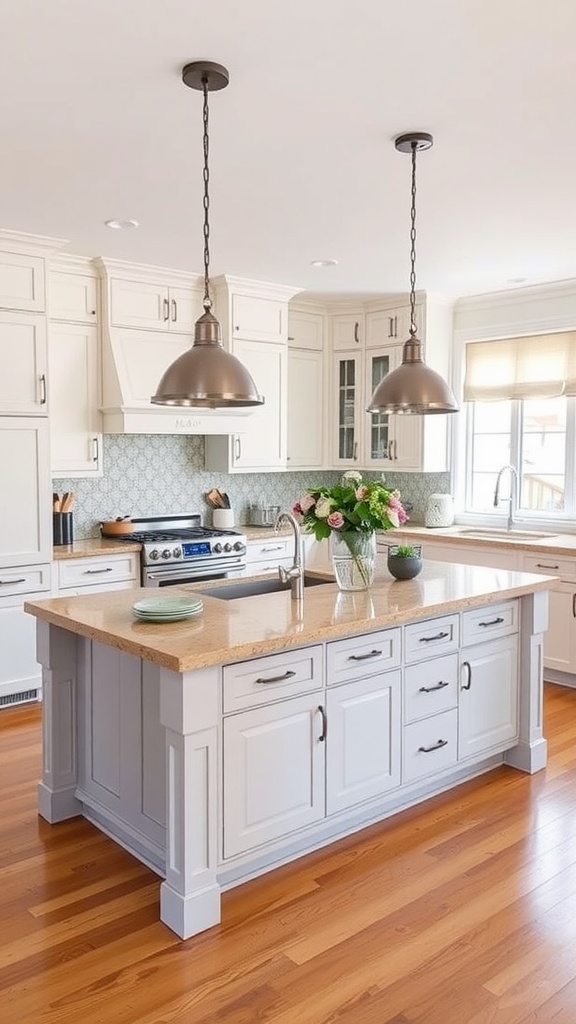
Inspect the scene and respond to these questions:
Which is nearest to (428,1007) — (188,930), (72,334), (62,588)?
(188,930)

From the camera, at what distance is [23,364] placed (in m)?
4.38

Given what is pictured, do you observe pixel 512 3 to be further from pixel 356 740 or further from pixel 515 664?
pixel 515 664

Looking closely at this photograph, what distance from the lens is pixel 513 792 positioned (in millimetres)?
3422

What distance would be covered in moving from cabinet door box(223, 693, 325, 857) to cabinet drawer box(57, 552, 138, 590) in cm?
236

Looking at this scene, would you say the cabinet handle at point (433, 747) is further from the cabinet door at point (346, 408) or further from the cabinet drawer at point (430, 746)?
the cabinet door at point (346, 408)

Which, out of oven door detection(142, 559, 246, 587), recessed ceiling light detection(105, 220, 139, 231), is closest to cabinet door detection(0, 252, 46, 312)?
recessed ceiling light detection(105, 220, 139, 231)

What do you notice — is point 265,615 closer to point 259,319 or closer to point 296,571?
point 296,571

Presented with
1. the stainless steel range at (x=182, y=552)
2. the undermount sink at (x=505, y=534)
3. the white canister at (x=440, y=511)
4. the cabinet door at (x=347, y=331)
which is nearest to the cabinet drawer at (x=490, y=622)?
the undermount sink at (x=505, y=534)

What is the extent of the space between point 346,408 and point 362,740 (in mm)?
3835

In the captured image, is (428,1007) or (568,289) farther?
(568,289)

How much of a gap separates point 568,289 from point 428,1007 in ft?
14.9

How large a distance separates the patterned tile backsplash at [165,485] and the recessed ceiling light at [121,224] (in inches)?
60.9

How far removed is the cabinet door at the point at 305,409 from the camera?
616 cm

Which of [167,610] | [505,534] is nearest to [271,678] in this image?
[167,610]
